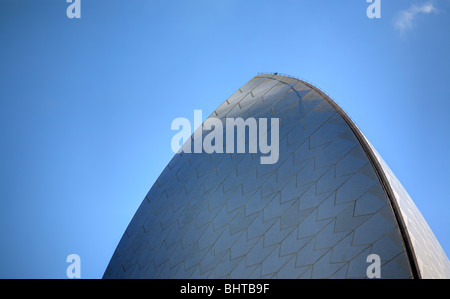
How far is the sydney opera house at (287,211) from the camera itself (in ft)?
31.4

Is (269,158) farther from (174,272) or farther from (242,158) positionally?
(174,272)

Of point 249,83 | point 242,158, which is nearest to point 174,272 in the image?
point 242,158

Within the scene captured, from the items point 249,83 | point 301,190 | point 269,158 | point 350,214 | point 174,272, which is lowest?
point 174,272

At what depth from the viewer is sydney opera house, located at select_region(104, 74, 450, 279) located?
9570mm

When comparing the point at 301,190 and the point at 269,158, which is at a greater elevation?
the point at 269,158

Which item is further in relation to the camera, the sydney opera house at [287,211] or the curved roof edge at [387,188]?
the sydney opera house at [287,211]

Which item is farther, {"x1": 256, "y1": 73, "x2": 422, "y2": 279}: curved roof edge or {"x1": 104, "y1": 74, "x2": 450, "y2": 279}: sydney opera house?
{"x1": 104, "y1": 74, "x2": 450, "y2": 279}: sydney opera house

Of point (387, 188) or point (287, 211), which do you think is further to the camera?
point (287, 211)

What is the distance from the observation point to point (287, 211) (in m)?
12.0

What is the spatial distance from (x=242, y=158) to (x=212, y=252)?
392 cm
